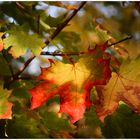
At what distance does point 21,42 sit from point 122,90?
37cm

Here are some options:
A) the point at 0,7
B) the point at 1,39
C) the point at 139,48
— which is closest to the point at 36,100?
the point at 1,39

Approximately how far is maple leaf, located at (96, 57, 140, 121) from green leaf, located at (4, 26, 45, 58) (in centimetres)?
24

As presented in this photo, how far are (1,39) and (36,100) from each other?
0.79 ft

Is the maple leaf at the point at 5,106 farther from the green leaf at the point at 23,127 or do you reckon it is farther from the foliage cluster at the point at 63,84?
the green leaf at the point at 23,127

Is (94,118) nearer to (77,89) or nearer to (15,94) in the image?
(77,89)

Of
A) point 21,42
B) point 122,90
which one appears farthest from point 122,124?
point 21,42

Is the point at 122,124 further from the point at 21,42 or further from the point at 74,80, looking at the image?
the point at 21,42

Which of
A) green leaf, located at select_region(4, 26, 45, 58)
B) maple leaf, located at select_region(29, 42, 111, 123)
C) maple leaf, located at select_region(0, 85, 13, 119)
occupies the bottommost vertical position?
maple leaf, located at select_region(0, 85, 13, 119)

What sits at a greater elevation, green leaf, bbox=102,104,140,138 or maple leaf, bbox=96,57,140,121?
maple leaf, bbox=96,57,140,121

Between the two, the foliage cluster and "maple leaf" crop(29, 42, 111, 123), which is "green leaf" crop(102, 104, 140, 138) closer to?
the foliage cluster

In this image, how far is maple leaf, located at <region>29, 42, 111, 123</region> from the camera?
3.64 feet

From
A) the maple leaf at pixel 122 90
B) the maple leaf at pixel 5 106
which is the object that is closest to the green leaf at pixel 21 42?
the maple leaf at pixel 5 106

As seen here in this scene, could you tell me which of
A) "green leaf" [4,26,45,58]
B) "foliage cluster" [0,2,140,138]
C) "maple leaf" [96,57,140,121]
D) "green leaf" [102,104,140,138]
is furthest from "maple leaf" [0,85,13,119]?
"green leaf" [102,104,140,138]

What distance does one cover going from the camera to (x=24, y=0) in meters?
1.40
